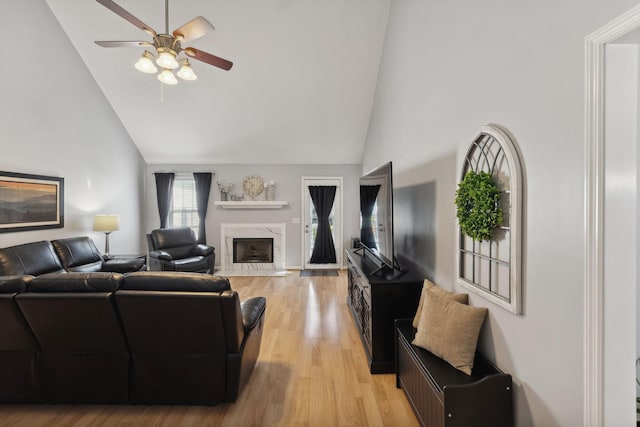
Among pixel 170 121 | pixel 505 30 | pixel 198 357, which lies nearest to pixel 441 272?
pixel 505 30

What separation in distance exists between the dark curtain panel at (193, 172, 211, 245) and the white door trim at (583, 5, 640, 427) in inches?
258

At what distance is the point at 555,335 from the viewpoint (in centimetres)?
139

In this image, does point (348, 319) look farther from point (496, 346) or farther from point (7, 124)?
point (7, 124)

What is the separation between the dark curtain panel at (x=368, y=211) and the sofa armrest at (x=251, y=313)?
146 centimetres

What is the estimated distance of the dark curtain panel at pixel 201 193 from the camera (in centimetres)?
674

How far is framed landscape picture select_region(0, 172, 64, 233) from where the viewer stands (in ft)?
12.5

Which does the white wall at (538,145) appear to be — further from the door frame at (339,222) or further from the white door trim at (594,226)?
the door frame at (339,222)

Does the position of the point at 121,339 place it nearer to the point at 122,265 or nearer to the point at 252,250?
the point at 122,265

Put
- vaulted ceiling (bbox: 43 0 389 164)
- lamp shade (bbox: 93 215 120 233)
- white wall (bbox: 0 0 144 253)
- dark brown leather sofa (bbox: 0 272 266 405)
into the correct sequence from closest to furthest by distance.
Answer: dark brown leather sofa (bbox: 0 272 266 405)
white wall (bbox: 0 0 144 253)
vaulted ceiling (bbox: 43 0 389 164)
lamp shade (bbox: 93 215 120 233)

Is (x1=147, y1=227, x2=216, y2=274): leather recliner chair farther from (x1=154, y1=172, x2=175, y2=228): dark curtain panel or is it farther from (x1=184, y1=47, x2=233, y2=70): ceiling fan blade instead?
(x1=184, y1=47, x2=233, y2=70): ceiling fan blade

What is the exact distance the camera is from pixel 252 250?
6.90m

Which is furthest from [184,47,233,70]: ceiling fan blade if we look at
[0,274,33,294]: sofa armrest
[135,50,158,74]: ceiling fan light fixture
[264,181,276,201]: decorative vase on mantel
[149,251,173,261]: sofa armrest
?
[264,181,276,201]: decorative vase on mantel

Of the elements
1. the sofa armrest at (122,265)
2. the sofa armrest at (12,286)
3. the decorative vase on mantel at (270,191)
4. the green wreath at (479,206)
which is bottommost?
the sofa armrest at (122,265)

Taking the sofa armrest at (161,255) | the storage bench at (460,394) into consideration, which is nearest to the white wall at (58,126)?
the sofa armrest at (161,255)
